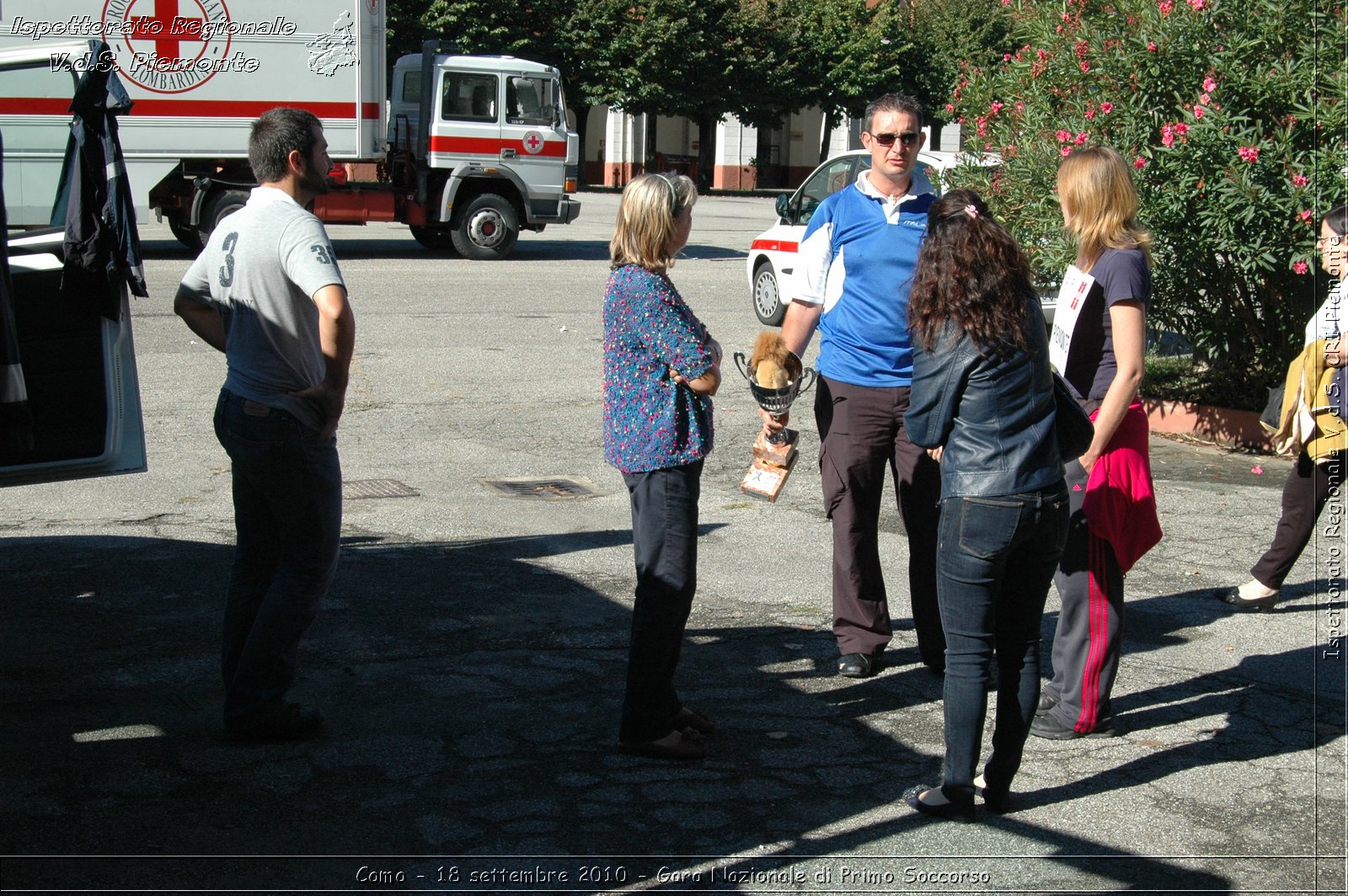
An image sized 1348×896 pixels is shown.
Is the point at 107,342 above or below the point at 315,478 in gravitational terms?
above

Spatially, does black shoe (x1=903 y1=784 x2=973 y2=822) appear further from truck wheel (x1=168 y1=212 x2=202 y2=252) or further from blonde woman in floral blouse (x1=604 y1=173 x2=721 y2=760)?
truck wheel (x1=168 y1=212 x2=202 y2=252)

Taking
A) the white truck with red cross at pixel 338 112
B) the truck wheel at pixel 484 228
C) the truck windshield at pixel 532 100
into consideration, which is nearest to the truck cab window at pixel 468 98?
the white truck with red cross at pixel 338 112

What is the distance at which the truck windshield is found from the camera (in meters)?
19.0

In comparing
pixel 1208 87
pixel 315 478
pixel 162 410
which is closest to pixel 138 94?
pixel 162 410

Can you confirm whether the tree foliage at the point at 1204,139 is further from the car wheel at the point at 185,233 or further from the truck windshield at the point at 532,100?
the car wheel at the point at 185,233

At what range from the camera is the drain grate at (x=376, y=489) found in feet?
23.8

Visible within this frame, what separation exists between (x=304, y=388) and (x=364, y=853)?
4.62 feet

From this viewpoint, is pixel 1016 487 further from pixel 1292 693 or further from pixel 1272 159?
pixel 1272 159

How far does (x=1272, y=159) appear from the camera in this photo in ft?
24.9

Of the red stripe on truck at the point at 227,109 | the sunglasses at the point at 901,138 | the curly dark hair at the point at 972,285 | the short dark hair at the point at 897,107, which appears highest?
the red stripe on truck at the point at 227,109

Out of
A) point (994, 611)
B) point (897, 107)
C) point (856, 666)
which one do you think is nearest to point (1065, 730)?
point (856, 666)

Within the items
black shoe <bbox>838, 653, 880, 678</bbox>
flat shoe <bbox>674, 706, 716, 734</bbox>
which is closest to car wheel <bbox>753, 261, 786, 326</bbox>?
black shoe <bbox>838, 653, 880, 678</bbox>

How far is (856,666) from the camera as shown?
473 centimetres

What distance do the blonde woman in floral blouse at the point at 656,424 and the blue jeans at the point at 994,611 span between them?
795 mm
